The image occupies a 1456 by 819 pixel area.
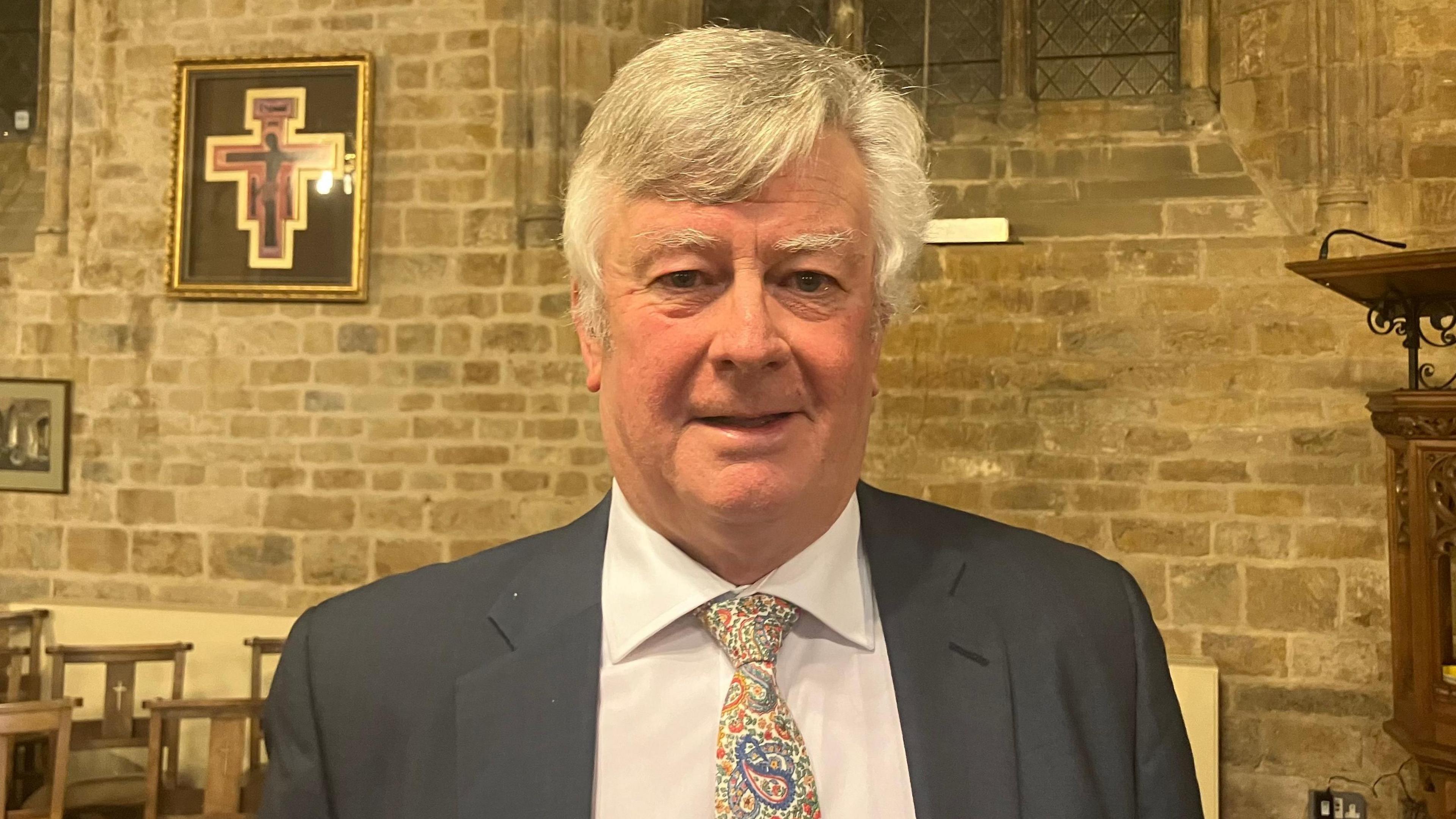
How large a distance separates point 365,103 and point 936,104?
2.55 metres

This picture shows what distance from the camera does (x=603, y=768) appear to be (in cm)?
119

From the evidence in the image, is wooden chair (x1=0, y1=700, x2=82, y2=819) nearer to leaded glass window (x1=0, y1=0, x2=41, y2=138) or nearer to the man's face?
the man's face

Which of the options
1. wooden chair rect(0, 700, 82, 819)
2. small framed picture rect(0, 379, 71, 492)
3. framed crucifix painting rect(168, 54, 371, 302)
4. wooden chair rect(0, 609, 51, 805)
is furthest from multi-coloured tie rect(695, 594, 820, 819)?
small framed picture rect(0, 379, 71, 492)

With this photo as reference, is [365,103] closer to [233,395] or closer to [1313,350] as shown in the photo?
[233,395]

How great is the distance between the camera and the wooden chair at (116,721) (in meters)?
4.58

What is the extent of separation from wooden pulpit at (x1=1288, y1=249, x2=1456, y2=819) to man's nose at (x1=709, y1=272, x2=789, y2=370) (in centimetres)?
289

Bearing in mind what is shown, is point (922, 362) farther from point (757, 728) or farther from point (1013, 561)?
point (757, 728)

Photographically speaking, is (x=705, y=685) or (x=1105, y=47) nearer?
(x=705, y=685)

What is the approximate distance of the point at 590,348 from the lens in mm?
1267

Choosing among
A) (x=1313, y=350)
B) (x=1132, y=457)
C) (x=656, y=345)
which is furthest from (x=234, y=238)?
(x=656, y=345)

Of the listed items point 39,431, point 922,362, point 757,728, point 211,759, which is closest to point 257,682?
point 211,759

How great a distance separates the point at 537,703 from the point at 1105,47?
15.8 ft

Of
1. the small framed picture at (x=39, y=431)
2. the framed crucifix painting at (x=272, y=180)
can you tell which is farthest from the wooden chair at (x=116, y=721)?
the framed crucifix painting at (x=272, y=180)

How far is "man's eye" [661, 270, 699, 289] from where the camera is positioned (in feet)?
3.69
